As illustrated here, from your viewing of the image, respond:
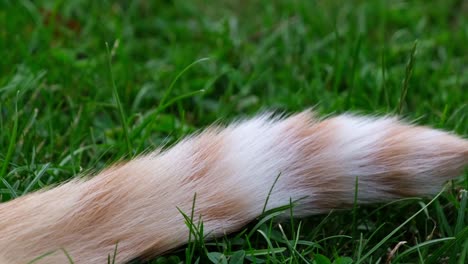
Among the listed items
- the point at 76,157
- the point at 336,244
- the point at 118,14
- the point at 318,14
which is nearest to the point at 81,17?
the point at 118,14

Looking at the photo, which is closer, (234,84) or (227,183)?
(227,183)

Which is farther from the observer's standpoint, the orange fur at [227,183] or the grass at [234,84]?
the grass at [234,84]

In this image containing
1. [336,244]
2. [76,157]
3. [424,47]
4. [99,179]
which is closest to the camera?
[99,179]

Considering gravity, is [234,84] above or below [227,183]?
below

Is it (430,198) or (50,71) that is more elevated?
(50,71)

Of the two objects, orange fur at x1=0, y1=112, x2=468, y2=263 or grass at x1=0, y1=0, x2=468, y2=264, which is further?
grass at x1=0, y1=0, x2=468, y2=264

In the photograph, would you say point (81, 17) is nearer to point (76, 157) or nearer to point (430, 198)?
point (76, 157)

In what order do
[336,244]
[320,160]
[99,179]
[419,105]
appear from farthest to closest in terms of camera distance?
[419,105] → [336,244] → [320,160] → [99,179]

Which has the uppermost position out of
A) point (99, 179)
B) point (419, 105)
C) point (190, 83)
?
point (99, 179)
